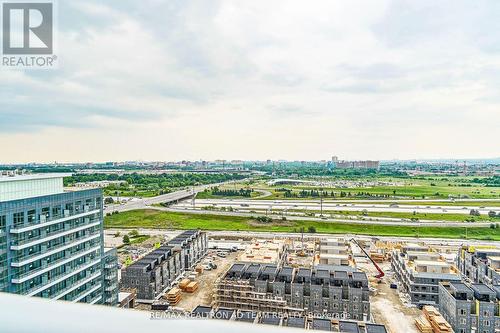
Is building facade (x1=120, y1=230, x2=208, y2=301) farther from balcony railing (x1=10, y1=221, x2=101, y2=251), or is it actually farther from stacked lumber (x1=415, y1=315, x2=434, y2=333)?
stacked lumber (x1=415, y1=315, x2=434, y2=333)

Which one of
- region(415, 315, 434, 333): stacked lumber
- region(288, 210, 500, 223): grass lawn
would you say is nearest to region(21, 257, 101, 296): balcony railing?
region(415, 315, 434, 333): stacked lumber

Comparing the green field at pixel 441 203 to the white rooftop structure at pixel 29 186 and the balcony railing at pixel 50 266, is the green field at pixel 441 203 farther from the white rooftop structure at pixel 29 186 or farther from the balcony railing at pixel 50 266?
the white rooftop structure at pixel 29 186

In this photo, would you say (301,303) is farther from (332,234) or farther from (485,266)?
(332,234)

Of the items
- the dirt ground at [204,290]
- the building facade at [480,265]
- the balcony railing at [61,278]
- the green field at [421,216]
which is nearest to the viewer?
the balcony railing at [61,278]

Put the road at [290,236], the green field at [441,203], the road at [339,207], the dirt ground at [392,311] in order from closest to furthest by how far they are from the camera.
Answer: the dirt ground at [392,311] < the road at [290,236] < the road at [339,207] < the green field at [441,203]

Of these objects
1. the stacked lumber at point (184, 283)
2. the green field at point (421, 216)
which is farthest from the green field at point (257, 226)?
the stacked lumber at point (184, 283)

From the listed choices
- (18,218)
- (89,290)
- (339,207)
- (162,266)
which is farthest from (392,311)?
(339,207)

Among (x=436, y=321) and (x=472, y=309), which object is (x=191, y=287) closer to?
(x=436, y=321)
